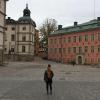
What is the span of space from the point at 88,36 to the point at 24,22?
2023cm

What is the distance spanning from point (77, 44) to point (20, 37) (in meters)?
16.7

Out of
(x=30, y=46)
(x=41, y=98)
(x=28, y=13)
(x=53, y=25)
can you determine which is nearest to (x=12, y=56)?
(x=30, y=46)

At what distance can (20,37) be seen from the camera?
348ft

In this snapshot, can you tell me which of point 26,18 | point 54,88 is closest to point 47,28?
point 26,18

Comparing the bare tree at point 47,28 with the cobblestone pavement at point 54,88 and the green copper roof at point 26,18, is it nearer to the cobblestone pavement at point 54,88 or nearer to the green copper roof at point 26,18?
the green copper roof at point 26,18

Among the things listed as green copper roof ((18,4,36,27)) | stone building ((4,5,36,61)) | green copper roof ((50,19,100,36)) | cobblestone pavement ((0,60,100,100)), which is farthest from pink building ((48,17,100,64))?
cobblestone pavement ((0,60,100,100))

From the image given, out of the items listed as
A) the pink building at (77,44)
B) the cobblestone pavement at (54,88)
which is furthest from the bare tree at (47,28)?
the cobblestone pavement at (54,88)

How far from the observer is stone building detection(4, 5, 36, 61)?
10400 centimetres

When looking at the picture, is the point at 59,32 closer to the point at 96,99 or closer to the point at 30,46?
the point at 30,46

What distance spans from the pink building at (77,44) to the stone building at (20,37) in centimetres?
878

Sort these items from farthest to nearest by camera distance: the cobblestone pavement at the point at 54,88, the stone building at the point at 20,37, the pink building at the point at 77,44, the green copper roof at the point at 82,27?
the stone building at the point at 20,37
the green copper roof at the point at 82,27
the pink building at the point at 77,44
the cobblestone pavement at the point at 54,88

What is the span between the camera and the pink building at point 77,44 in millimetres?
93700

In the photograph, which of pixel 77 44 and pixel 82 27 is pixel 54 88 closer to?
pixel 82 27

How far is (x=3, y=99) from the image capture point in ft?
58.0
